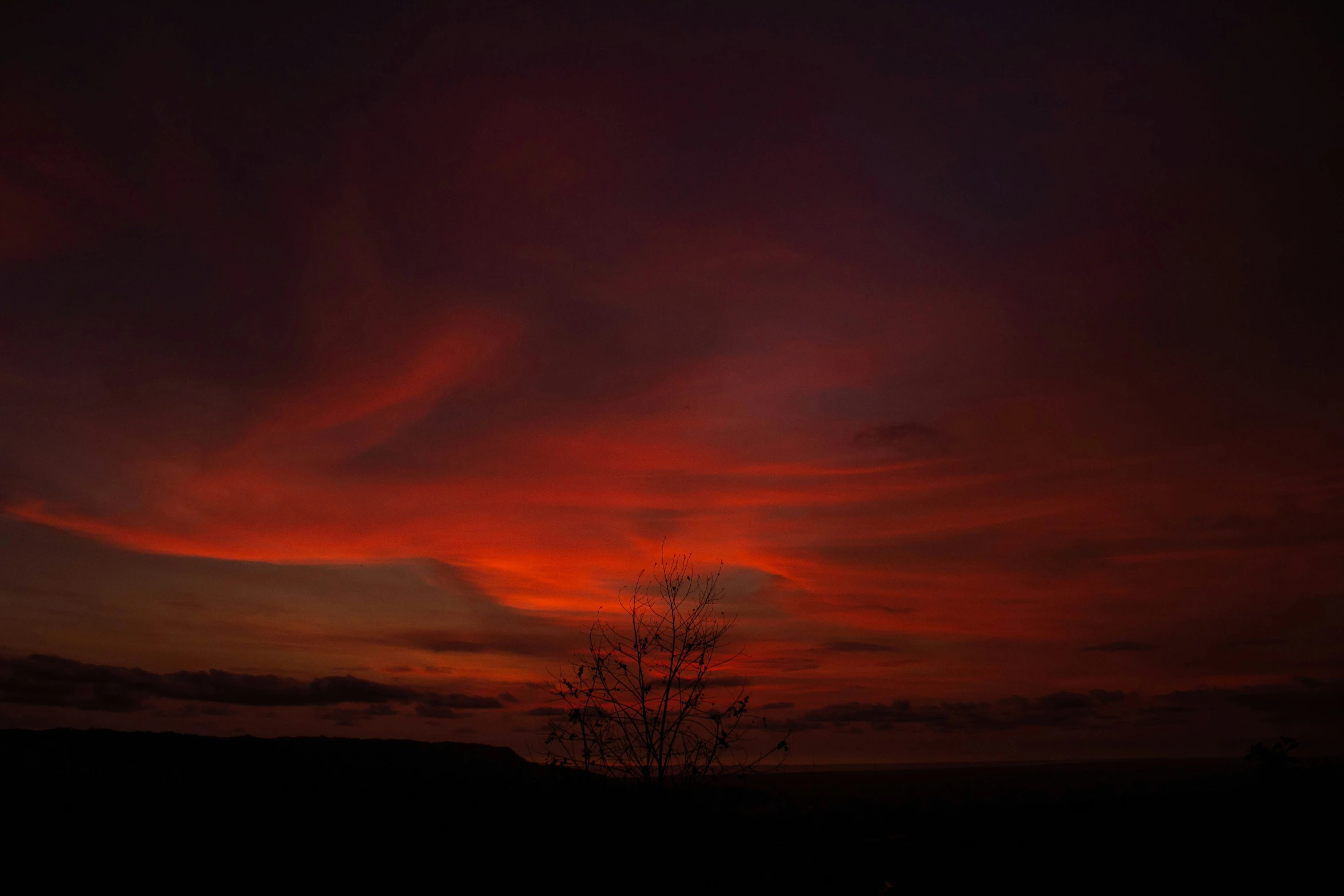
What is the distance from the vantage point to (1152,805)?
20297 mm

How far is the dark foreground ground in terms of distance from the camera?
1372 centimetres

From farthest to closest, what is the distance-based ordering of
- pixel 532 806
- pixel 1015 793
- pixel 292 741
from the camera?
pixel 292 741
pixel 1015 793
pixel 532 806

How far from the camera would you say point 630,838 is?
52.0 ft

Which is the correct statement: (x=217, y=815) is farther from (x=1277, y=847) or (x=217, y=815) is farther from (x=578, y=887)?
(x=1277, y=847)

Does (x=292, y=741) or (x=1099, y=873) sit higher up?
(x=1099, y=873)

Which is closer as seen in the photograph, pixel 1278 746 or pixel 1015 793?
pixel 1278 746

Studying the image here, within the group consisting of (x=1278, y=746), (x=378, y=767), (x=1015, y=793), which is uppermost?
(x=1278, y=746)

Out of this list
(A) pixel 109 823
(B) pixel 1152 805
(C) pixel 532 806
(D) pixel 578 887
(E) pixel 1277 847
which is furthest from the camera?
(B) pixel 1152 805

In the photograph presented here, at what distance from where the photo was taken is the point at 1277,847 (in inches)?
574

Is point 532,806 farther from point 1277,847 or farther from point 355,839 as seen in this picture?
Result: point 1277,847

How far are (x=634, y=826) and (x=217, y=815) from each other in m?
8.10

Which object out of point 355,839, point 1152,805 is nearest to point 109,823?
point 355,839

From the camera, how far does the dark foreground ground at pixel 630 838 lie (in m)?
13.7

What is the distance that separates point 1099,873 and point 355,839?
42.1 feet
